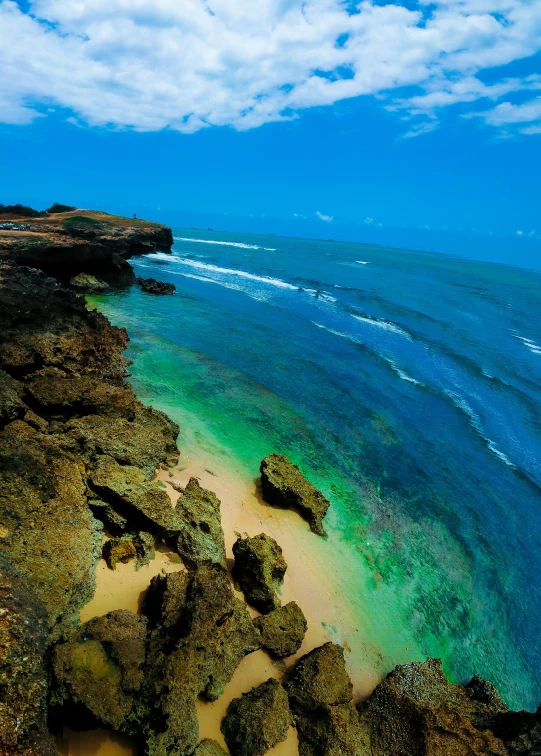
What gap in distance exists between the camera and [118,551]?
1046 centimetres

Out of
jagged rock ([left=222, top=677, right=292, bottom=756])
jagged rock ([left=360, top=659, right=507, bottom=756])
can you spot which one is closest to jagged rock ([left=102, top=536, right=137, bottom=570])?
jagged rock ([left=222, top=677, right=292, bottom=756])

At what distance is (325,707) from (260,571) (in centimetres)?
334

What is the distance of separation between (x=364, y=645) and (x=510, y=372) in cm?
2902

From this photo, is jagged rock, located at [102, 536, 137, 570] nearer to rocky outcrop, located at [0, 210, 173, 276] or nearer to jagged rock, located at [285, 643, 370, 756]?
jagged rock, located at [285, 643, 370, 756]

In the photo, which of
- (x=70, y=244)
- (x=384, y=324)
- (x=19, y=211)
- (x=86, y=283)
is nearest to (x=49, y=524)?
(x=384, y=324)

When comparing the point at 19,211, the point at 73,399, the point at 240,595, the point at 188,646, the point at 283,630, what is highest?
the point at 19,211

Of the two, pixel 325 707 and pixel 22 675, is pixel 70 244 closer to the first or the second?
pixel 22 675

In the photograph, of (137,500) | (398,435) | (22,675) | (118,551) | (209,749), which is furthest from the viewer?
(398,435)

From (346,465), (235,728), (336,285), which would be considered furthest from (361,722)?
(336,285)

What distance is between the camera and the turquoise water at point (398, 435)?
12797mm

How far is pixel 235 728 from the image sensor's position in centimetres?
788

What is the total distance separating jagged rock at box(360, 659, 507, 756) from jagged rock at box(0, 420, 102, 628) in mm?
7179

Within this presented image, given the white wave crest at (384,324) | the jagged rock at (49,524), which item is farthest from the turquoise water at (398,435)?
the jagged rock at (49,524)

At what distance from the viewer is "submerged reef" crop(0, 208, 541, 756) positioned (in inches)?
266
